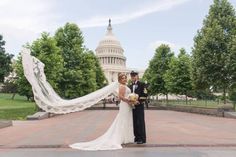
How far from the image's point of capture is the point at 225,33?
40.6 meters

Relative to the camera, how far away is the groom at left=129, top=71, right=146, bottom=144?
564 inches

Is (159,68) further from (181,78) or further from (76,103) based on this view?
(76,103)

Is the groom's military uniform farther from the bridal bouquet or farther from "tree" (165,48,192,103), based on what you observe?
"tree" (165,48,192,103)

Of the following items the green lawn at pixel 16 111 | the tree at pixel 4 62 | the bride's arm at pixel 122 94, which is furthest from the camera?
the tree at pixel 4 62

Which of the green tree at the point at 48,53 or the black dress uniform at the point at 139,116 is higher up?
the green tree at the point at 48,53

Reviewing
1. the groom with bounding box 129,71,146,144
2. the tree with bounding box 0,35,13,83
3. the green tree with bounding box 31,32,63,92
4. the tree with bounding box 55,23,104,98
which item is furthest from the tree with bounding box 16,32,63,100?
the tree with bounding box 0,35,13,83

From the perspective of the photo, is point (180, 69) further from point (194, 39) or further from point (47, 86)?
point (47, 86)

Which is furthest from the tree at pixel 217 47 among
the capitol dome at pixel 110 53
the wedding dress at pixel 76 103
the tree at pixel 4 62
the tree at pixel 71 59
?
the capitol dome at pixel 110 53

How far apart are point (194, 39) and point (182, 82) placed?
1541 cm

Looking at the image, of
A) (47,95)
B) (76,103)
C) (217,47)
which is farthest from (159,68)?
(76,103)

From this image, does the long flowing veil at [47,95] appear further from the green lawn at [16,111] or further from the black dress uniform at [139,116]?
the green lawn at [16,111]

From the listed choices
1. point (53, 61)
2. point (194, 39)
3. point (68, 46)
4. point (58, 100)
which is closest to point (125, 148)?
point (58, 100)

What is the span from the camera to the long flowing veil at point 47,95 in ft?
47.2

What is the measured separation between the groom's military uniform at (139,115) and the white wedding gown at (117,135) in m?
0.18
